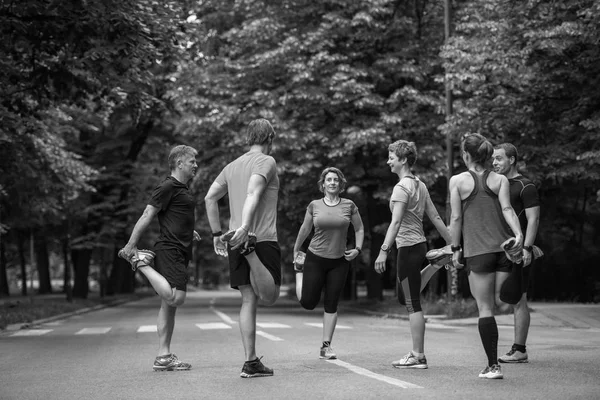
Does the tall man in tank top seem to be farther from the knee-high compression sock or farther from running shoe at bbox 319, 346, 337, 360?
the knee-high compression sock

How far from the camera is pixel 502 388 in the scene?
7312 mm

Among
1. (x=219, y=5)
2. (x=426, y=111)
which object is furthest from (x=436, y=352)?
(x=219, y=5)

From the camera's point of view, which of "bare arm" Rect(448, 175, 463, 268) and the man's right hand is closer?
"bare arm" Rect(448, 175, 463, 268)

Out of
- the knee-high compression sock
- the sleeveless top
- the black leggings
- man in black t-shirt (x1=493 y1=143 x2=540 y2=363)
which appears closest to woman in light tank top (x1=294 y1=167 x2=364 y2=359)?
the black leggings

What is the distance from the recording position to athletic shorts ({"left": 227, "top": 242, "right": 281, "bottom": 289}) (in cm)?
823

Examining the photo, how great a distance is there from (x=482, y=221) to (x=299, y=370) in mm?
2158

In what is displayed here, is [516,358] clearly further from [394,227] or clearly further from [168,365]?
[168,365]

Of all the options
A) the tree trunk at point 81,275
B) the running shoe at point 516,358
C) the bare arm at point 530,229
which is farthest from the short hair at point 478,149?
the tree trunk at point 81,275

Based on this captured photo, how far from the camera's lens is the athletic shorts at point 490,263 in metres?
8.12

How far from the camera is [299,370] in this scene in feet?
29.1

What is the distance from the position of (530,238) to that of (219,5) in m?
22.6

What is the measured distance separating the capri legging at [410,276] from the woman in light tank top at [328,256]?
1001 millimetres

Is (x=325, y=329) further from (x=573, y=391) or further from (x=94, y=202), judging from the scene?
(x=94, y=202)

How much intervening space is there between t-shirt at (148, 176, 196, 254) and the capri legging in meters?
2.03
